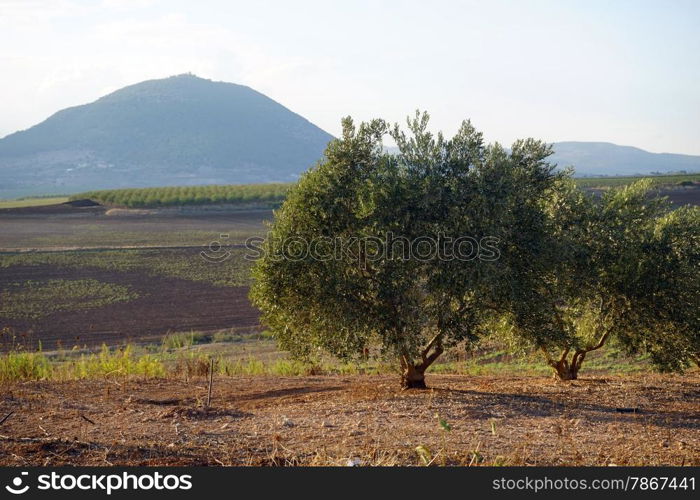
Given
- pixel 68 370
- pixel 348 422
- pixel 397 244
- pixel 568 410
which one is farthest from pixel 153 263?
pixel 568 410

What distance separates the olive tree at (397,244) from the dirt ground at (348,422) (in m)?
1.74

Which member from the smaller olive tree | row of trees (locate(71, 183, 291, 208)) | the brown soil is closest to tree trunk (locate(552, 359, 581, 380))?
the smaller olive tree

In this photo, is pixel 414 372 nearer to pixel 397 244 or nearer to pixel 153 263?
pixel 397 244

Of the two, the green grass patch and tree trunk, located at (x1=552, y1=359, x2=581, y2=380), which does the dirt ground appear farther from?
the green grass patch

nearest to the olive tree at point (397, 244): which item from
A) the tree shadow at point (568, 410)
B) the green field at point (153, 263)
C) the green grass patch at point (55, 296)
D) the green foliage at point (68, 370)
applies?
the tree shadow at point (568, 410)

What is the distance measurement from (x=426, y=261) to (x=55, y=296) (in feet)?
107

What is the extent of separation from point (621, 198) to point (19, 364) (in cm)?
1696

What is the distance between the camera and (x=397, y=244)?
15.5 m

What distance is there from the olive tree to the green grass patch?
1030 inches

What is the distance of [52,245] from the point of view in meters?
61.2

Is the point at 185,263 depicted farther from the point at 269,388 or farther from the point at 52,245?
the point at 269,388

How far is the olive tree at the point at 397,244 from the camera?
15.5m

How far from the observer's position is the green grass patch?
3844 centimetres

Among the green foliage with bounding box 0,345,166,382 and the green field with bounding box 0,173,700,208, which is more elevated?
the green field with bounding box 0,173,700,208
